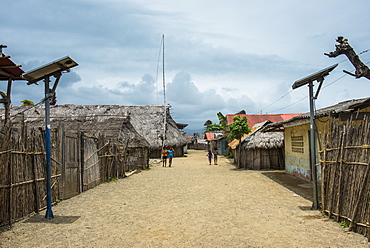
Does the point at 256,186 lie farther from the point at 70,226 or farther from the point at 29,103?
the point at 29,103

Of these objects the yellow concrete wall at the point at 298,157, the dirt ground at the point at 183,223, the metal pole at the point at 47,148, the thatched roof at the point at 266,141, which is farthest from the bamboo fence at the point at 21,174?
the thatched roof at the point at 266,141

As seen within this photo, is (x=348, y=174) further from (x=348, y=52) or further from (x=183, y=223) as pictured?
(x=348, y=52)

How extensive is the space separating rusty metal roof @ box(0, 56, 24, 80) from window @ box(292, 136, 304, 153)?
11.3 m

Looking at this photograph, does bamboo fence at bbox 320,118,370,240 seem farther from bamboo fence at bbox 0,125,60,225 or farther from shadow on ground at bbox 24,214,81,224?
bamboo fence at bbox 0,125,60,225

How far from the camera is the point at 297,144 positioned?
1409cm

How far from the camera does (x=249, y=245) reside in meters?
4.82

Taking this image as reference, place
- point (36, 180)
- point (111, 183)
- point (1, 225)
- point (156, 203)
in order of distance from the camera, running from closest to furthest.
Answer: point (1, 225), point (36, 180), point (156, 203), point (111, 183)

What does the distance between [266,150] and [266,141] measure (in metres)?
0.71

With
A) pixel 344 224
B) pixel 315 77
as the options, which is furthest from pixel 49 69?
pixel 344 224

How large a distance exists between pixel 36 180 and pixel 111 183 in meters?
5.74

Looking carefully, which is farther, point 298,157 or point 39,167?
point 298,157

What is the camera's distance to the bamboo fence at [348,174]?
5.08m

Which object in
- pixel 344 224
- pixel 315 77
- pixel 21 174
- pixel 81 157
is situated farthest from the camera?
pixel 81 157

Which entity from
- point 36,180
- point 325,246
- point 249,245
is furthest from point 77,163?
point 325,246
